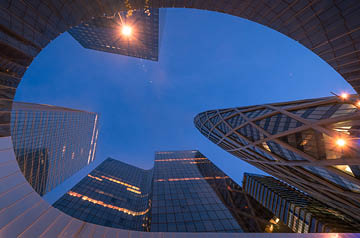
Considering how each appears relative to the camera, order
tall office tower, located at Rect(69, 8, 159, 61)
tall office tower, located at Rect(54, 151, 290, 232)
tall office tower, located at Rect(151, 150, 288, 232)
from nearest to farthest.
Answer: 1. tall office tower, located at Rect(151, 150, 288, 232)
2. tall office tower, located at Rect(54, 151, 290, 232)
3. tall office tower, located at Rect(69, 8, 159, 61)

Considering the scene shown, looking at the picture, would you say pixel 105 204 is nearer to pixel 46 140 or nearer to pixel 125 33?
pixel 46 140

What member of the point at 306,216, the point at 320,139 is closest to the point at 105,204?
the point at 320,139

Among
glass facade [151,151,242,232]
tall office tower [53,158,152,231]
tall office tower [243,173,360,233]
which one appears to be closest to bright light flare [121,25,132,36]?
glass facade [151,151,242,232]

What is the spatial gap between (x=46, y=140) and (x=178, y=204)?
6445cm

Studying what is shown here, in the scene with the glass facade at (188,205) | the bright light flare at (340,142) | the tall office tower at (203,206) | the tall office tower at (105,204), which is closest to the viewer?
the bright light flare at (340,142)

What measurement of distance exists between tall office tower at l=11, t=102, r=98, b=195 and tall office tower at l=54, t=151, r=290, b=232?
22.4m

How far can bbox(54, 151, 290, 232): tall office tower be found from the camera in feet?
67.5

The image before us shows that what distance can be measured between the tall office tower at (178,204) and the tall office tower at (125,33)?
42.3 metres

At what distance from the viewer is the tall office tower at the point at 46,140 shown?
4266cm

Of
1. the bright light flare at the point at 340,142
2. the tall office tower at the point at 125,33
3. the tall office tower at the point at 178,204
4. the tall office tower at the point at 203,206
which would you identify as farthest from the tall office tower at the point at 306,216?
the tall office tower at the point at 125,33

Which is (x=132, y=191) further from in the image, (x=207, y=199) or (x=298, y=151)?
(x=298, y=151)

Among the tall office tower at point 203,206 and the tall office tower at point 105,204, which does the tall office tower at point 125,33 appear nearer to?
the tall office tower at point 203,206

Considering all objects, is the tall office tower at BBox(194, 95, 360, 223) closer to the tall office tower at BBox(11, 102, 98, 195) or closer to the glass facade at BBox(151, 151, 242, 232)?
the glass facade at BBox(151, 151, 242, 232)

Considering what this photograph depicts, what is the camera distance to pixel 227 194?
28.7m
